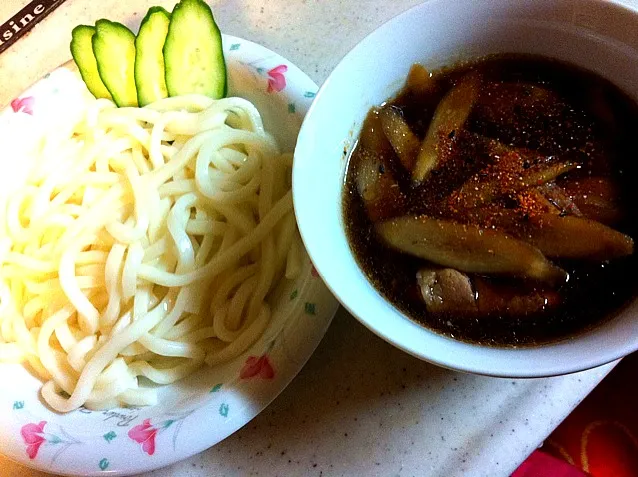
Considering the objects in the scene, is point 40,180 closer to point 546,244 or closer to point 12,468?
point 12,468

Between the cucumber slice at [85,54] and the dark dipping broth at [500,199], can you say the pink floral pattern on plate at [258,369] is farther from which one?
the cucumber slice at [85,54]

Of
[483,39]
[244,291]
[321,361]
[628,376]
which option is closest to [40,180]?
[244,291]

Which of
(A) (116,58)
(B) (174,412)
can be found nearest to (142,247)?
(B) (174,412)

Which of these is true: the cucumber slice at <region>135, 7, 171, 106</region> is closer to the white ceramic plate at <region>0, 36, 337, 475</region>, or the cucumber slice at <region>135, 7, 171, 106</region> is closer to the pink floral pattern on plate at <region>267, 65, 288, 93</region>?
the pink floral pattern on plate at <region>267, 65, 288, 93</region>

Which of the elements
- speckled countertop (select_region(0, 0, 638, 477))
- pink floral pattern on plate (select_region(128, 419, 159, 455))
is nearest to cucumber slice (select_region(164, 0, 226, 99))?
speckled countertop (select_region(0, 0, 638, 477))

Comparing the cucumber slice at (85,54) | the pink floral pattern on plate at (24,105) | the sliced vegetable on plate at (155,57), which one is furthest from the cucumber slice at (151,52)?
the pink floral pattern on plate at (24,105)
